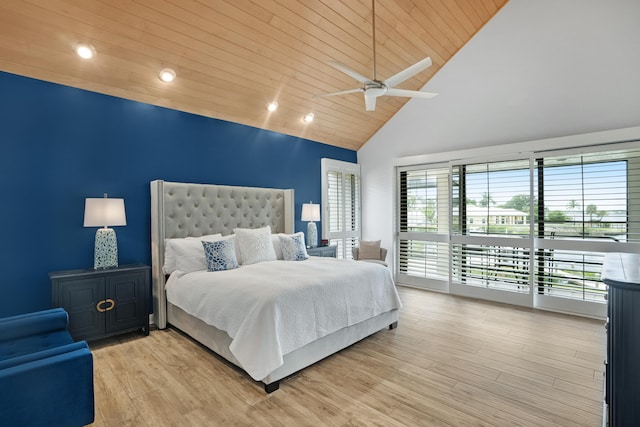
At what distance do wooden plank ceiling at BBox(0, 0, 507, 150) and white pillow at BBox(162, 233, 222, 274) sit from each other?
172 cm

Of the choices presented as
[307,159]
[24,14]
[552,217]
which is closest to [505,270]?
[552,217]

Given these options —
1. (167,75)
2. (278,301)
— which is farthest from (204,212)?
(278,301)

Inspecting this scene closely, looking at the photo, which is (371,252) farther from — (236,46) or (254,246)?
(236,46)

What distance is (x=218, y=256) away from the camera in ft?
11.5

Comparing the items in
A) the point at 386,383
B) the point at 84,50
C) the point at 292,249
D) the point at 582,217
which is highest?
the point at 84,50

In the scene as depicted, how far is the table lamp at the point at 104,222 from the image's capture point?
3139 millimetres

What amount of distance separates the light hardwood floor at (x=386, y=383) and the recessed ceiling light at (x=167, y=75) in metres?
2.80

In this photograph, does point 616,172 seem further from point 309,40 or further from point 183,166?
point 183,166

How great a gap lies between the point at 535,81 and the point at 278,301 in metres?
4.59

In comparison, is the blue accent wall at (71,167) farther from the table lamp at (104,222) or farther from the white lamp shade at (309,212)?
the white lamp shade at (309,212)

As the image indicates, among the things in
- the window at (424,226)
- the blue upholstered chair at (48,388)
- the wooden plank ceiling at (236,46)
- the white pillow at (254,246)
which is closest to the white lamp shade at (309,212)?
the white pillow at (254,246)

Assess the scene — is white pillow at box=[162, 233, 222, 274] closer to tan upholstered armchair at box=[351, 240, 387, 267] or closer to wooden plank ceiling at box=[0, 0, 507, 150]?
wooden plank ceiling at box=[0, 0, 507, 150]

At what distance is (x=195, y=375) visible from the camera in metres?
2.69

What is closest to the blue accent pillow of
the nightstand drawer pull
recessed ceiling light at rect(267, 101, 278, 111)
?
the nightstand drawer pull
